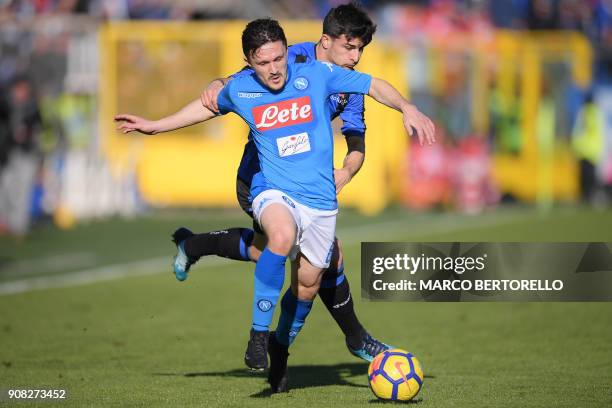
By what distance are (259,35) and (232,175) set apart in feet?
60.8

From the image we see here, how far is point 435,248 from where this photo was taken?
8.45m

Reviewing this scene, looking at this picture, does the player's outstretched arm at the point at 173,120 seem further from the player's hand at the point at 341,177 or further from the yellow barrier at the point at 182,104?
the yellow barrier at the point at 182,104

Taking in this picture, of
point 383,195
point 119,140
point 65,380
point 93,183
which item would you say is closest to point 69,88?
point 119,140

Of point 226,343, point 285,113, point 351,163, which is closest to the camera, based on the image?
point 285,113

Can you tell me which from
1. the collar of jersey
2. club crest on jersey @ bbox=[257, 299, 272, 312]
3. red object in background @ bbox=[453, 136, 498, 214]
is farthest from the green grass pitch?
red object in background @ bbox=[453, 136, 498, 214]

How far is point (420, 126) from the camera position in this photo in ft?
23.3

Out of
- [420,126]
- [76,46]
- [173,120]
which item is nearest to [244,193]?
[173,120]

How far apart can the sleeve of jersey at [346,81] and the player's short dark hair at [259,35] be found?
348 mm

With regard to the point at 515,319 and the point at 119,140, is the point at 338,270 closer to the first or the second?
the point at 515,319

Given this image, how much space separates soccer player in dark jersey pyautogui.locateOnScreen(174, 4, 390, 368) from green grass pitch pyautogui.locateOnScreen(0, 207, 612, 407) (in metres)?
0.39

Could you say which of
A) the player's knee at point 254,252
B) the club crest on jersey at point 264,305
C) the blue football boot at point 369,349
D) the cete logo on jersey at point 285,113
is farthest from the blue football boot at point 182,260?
the cete logo on jersey at point 285,113

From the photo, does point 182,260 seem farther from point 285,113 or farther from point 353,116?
point 285,113

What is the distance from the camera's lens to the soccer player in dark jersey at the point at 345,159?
7.94 meters

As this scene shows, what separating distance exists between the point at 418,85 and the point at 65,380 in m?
20.3
